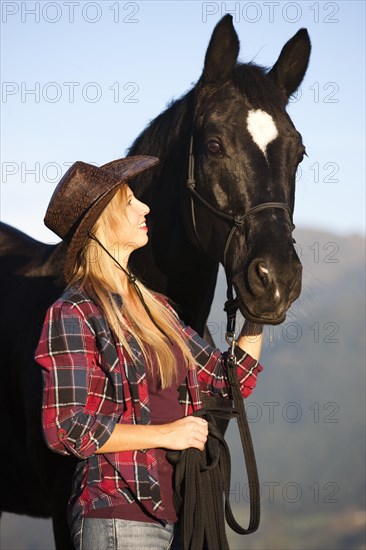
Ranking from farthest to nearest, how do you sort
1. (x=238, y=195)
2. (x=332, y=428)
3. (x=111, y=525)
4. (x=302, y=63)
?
(x=332, y=428)
(x=302, y=63)
(x=238, y=195)
(x=111, y=525)

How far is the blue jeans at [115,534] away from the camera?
7.21 ft

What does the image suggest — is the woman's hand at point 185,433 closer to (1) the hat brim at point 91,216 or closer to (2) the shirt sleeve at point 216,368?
(2) the shirt sleeve at point 216,368

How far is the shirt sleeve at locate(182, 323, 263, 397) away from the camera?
8.73 ft

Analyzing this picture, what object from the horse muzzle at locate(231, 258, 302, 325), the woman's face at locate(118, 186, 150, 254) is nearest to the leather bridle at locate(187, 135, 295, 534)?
the horse muzzle at locate(231, 258, 302, 325)

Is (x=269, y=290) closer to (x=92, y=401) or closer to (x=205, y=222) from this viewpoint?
(x=205, y=222)

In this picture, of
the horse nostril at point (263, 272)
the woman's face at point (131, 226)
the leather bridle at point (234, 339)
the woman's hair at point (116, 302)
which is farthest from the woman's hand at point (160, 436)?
the horse nostril at point (263, 272)

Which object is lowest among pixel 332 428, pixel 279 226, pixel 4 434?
pixel 332 428

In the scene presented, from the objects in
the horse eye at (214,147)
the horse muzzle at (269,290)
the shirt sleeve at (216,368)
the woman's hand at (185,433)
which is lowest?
the woman's hand at (185,433)

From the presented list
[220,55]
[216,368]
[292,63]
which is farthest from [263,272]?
[292,63]

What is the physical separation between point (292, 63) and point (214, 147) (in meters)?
0.68

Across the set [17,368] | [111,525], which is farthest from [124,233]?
[17,368]

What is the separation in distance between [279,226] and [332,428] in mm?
18023

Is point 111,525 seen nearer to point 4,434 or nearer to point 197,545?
point 197,545

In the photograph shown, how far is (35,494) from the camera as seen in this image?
4.07 m
